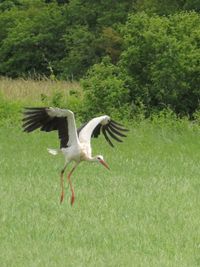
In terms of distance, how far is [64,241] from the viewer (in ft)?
24.9

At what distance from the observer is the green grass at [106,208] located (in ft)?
23.4

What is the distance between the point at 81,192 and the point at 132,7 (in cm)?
2040

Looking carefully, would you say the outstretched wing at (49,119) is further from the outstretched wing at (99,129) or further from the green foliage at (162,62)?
the green foliage at (162,62)

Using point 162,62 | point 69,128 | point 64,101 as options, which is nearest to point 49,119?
point 69,128

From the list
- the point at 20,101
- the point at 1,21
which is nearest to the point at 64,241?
the point at 20,101

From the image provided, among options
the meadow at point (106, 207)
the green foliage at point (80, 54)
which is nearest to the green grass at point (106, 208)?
the meadow at point (106, 207)

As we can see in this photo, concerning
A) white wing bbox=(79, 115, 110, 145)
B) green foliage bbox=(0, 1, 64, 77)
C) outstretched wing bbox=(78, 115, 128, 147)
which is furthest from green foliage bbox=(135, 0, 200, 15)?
white wing bbox=(79, 115, 110, 145)

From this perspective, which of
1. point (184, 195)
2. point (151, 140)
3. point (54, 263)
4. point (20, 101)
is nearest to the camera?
point (54, 263)

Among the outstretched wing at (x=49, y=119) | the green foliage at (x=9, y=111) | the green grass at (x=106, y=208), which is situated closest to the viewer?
the green grass at (x=106, y=208)

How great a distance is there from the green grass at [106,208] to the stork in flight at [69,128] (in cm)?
48

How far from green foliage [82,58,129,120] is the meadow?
353 centimetres

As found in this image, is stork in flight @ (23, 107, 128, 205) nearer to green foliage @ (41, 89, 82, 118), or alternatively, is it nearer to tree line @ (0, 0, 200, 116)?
tree line @ (0, 0, 200, 116)

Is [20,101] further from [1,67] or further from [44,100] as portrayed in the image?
[1,67]

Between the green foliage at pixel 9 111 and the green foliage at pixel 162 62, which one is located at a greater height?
the green foliage at pixel 162 62
